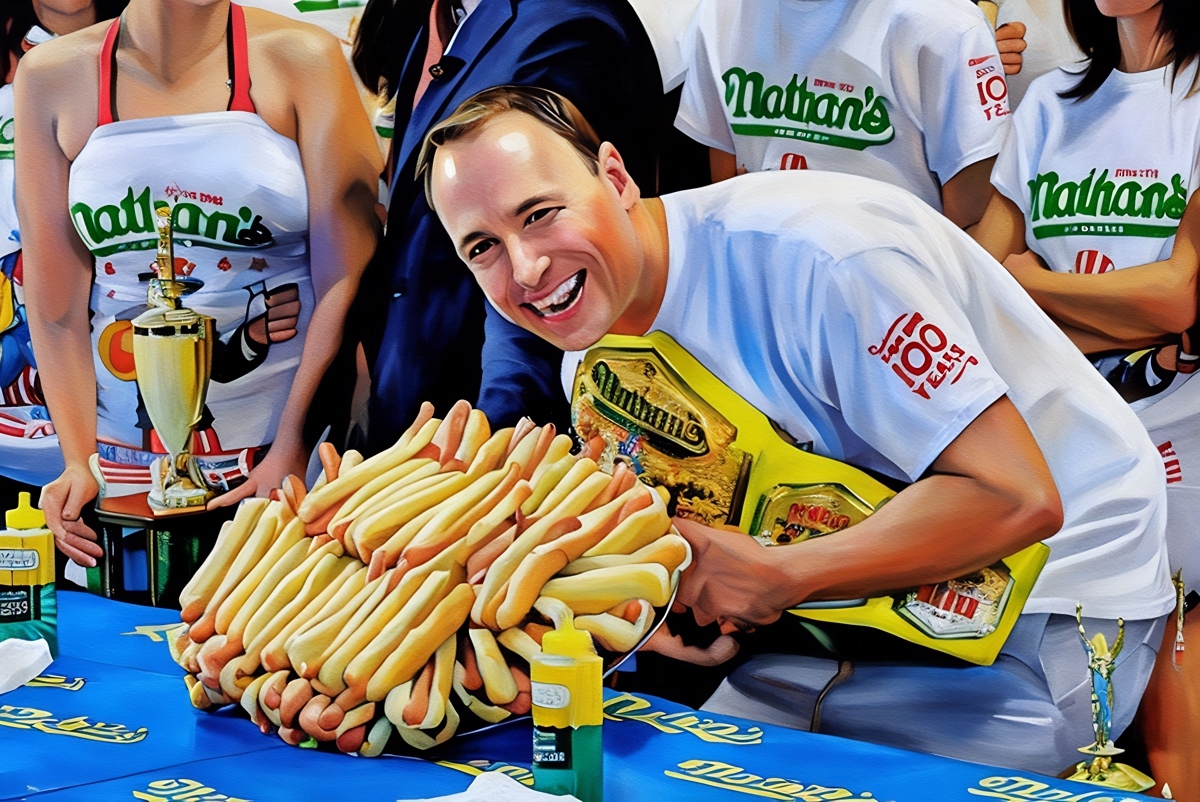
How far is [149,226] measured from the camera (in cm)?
296

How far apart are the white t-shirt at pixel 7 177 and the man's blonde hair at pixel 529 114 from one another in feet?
4.44

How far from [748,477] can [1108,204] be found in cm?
78

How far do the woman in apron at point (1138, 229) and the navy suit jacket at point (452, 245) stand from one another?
29.5 inches

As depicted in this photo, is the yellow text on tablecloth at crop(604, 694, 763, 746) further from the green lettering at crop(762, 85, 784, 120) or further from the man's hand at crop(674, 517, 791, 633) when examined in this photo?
the green lettering at crop(762, 85, 784, 120)

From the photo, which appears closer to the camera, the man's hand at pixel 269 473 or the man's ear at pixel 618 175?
the man's ear at pixel 618 175

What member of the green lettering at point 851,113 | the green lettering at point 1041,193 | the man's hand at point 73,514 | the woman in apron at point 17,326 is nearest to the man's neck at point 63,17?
the woman in apron at point 17,326

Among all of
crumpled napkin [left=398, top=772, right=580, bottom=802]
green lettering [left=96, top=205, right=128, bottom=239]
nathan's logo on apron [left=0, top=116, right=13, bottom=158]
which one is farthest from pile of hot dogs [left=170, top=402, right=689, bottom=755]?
nathan's logo on apron [left=0, top=116, right=13, bottom=158]

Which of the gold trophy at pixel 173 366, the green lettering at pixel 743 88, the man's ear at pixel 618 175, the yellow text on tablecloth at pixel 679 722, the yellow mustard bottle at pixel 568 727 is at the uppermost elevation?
the green lettering at pixel 743 88

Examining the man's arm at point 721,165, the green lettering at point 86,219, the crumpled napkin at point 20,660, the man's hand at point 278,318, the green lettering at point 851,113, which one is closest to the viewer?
the green lettering at point 851,113

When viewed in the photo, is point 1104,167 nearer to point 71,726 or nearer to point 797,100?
point 797,100

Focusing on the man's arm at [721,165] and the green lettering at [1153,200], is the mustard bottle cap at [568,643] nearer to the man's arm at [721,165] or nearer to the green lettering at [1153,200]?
the man's arm at [721,165]

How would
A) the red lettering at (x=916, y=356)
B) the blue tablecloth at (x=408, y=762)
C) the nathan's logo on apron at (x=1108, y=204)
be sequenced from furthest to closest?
the red lettering at (x=916, y=356) < the nathan's logo on apron at (x=1108, y=204) < the blue tablecloth at (x=408, y=762)

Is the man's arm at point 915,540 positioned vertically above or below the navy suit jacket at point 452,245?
below

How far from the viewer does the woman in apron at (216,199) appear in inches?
111
